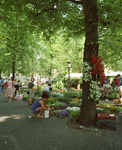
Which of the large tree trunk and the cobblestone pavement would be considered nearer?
the cobblestone pavement

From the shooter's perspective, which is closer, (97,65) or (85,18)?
(97,65)

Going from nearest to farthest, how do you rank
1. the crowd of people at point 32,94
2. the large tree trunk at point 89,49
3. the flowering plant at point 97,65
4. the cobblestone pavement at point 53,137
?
the cobblestone pavement at point 53,137 < the flowering plant at point 97,65 < the large tree trunk at point 89,49 < the crowd of people at point 32,94

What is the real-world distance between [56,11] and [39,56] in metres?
11.9

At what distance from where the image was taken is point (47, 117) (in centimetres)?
641

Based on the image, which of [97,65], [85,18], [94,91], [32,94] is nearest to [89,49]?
[97,65]

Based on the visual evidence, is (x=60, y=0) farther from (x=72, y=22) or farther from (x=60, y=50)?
(x=60, y=50)

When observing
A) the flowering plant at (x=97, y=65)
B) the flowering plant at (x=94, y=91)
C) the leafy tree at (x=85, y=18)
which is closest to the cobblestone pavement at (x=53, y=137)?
the leafy tree at (x=85, y=18)

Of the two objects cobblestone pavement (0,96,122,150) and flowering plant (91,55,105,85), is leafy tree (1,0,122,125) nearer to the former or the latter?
flowering plant (91,55,105,85)

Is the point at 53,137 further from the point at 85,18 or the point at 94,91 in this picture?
the point at 85,18

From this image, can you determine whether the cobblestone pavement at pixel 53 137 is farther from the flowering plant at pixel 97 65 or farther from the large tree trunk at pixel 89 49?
the flowering plant at pixel 97 65

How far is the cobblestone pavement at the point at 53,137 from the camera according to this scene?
3.73m

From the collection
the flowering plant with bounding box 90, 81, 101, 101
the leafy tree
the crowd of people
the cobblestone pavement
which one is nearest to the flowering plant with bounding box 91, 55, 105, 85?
the leafy tree

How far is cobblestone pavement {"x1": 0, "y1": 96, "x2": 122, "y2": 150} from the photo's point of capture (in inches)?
147

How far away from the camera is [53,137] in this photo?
431 centimetres
